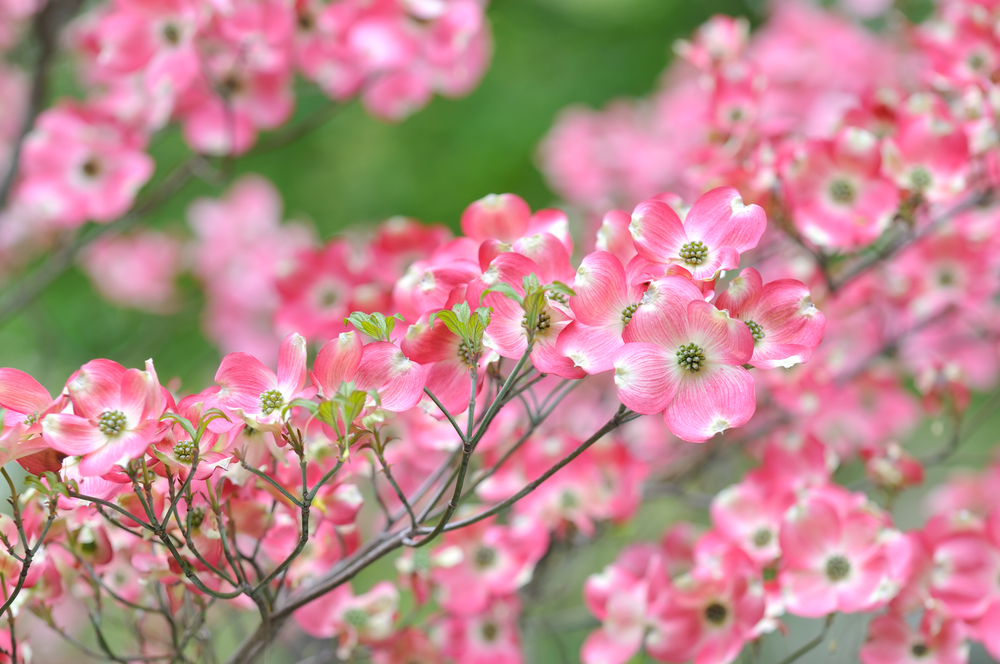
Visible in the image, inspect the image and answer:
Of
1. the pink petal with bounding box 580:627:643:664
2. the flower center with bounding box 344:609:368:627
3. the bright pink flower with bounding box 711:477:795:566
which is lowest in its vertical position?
the bright pink flower with bounding box 711:477:795:566

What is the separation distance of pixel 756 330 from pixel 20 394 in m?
0.44

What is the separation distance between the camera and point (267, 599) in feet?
1.63

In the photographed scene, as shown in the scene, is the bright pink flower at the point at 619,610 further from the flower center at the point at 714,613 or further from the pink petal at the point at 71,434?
the pink petal at the point at 71,434

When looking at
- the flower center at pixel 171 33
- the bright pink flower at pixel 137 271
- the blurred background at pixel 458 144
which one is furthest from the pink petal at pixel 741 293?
the blurred background at pixel 458 144

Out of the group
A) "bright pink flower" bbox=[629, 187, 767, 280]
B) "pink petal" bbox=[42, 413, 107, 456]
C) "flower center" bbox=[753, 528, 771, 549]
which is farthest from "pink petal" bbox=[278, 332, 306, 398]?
"flower center" bbox=[753, 528, 771, 549]

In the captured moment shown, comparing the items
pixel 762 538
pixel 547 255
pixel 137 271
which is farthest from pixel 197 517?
pixel 137 271

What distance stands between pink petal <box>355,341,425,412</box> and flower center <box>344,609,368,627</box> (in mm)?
253

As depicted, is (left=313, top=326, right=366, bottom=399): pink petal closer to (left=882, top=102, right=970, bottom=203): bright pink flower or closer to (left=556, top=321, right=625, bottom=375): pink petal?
(left=556, top=321, right=625, bottom=375): pink petal

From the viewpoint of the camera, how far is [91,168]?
903 millimetres

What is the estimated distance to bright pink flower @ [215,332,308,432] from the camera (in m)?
0.45

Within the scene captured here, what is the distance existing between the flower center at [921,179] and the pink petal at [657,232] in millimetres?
340

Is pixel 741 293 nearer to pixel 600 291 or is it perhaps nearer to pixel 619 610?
pixel 600 291

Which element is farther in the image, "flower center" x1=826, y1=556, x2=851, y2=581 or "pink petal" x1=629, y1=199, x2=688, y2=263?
"flower center" x1=826, y1=556, x2=851, y2=581

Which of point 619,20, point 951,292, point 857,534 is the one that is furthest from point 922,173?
point 619,20
